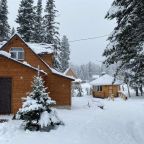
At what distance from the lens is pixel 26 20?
53.3 metres

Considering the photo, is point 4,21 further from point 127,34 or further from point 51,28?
point 127,34

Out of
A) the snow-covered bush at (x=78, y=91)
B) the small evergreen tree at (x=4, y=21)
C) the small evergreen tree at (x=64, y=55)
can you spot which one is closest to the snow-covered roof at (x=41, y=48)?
the small evergreen tree at (x=4, y=21)

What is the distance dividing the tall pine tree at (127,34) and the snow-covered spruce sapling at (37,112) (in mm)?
4082

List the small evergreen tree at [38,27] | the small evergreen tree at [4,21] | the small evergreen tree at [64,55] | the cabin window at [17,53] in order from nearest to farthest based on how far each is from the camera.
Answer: the cabin window at [17,53]
the small evergreen tree at [38,27]
the small evergreen tree at [4,21]
the small evergreen tree at [64,55]

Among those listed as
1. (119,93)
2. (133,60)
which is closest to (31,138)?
(133,60)

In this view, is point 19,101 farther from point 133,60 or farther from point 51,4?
point 51,4

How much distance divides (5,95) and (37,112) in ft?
29.8

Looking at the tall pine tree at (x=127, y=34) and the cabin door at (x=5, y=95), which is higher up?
the tall pine tree at (x=127, y=34)

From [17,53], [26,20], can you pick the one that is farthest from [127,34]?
[26,20]

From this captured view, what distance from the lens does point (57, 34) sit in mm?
54750

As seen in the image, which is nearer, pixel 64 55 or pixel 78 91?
pixel 78 91

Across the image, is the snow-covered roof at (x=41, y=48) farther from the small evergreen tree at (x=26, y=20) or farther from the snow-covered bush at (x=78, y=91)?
the snow-covered bush at (x=78, y=91)

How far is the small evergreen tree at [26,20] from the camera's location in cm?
5266

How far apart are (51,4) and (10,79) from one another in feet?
100
